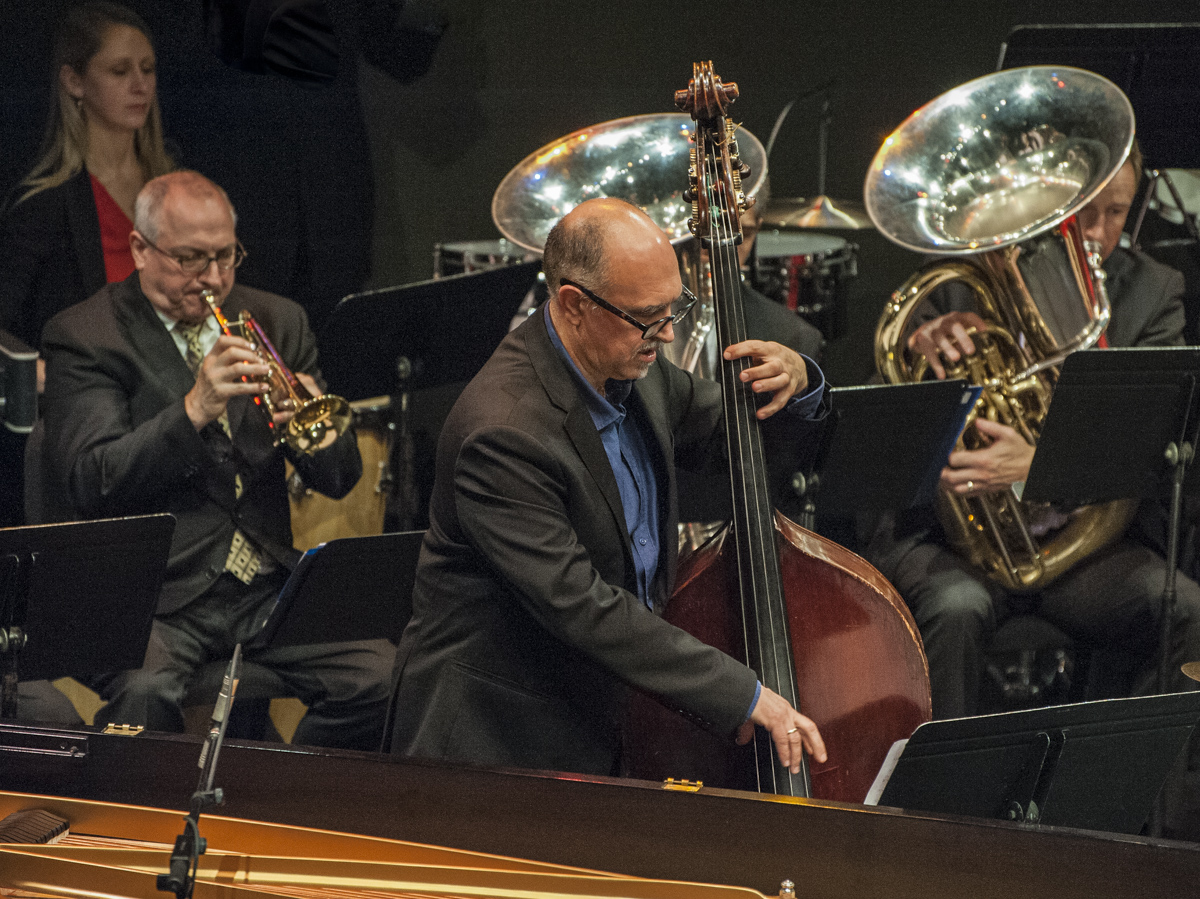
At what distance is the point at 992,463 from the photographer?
11.9 feet

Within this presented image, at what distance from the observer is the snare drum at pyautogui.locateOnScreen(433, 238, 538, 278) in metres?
4.74

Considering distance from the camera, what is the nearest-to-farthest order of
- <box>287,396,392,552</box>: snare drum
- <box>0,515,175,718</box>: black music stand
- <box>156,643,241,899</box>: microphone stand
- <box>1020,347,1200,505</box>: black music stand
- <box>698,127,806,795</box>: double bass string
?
<box>156,643,241,899</box>: microphone stand < <box>698,127,806,795</box>: double bass string < <box>0,515,175,718</box>: black music stand < <box>1020,347,1200,505</box>: black music stand < <box>287,396,392,552</box>: snare drum

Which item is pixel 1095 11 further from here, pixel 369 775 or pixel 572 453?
pixel 369 775

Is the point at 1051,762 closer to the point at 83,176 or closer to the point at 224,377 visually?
the point at 224,377

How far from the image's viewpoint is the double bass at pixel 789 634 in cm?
229

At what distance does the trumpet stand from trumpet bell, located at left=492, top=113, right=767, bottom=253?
2.35ft

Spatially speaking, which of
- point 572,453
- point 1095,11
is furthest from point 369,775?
point 1095,11

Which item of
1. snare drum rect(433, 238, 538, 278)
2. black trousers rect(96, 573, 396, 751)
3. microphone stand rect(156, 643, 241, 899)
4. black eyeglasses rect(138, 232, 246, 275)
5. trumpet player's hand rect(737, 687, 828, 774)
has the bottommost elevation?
black trousers rect(96, 573, 396, 751)

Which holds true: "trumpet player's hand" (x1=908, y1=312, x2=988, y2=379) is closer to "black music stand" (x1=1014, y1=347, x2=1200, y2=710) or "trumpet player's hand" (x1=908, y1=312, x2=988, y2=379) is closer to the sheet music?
"black music stand" (x1=1014, y1=347, x2=1200, y2=710)

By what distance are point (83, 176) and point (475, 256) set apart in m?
1.36

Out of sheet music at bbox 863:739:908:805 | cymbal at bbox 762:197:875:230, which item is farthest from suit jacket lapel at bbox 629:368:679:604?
cymbal at bbox 762:197:875:230

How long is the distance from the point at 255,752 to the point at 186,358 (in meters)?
1.95

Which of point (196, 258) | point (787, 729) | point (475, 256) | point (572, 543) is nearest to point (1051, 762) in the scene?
point (787, 729)

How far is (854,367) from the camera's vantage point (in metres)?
5.85
